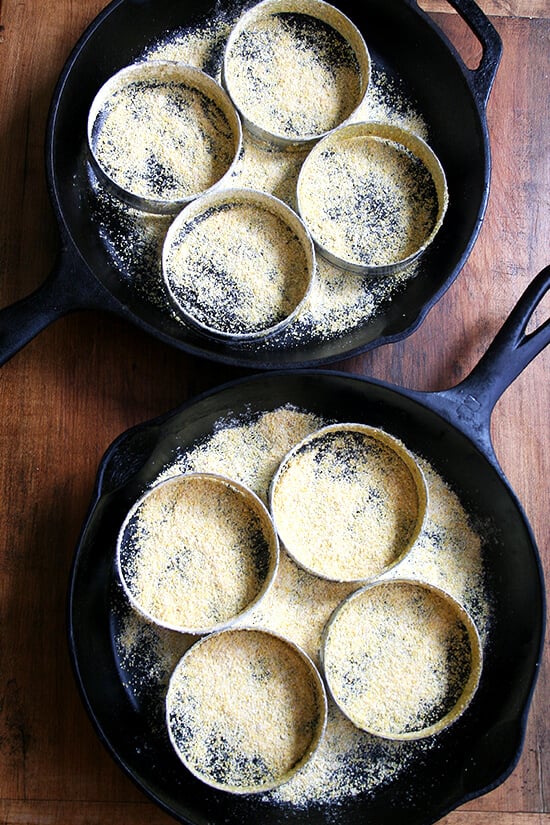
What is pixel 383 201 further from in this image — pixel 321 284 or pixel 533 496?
pixel 533 496

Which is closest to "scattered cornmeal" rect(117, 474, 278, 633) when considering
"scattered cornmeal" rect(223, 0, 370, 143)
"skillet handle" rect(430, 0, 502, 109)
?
"scattered cornmeal" rect(223, 0, 370, 143)

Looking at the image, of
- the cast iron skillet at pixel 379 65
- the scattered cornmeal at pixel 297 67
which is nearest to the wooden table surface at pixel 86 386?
the cast iron skillet at pixel 379 65

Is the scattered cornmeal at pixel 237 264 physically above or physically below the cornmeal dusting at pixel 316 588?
above

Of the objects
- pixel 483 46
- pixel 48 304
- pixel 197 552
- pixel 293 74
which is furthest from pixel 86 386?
pixel 483 46

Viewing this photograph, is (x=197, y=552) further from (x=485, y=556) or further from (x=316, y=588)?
(x=485, y=556)

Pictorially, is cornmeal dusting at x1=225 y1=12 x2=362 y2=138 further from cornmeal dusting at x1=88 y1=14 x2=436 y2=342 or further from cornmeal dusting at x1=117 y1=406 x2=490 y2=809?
cornmeal dusting at x1=117 y1=406 x2=490 y2=809

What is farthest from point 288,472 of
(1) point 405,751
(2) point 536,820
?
(2) point 536,820

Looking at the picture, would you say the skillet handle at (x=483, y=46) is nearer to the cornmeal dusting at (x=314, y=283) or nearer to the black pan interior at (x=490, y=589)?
the cornmeal dusting at (x=314, y=283)
